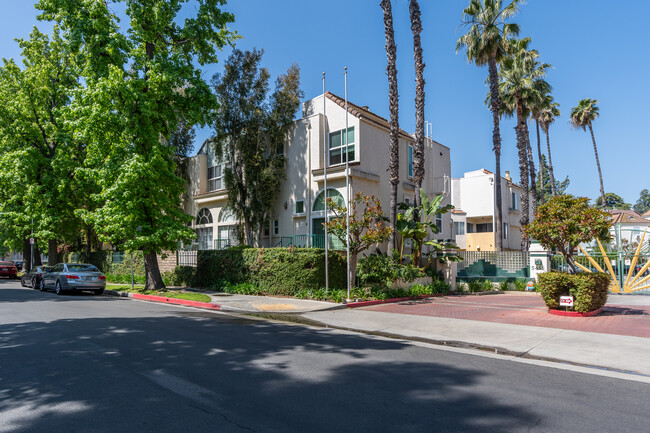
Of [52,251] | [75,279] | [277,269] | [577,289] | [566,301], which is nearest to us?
[566,301]

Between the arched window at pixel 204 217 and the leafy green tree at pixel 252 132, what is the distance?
5.19m

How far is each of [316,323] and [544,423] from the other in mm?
7376

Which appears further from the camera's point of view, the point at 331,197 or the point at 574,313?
the point at 331,197

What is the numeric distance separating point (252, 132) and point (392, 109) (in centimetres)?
831

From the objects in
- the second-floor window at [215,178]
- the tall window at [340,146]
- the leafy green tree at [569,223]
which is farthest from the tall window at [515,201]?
the leafy green tree at [569,223]

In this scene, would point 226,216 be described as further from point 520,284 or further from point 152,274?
point 520,284

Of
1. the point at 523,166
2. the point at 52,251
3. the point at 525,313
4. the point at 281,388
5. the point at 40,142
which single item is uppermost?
the point at 40,142

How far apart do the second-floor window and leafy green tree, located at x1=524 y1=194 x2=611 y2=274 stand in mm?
20124

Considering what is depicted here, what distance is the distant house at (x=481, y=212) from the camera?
36.4m

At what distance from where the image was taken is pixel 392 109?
19.4 m

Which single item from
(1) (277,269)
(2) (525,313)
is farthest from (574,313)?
(1) (277,269)

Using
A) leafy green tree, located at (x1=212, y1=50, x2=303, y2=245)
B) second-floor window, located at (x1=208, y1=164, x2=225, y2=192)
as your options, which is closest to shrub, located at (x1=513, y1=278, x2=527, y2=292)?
leafy green tree, located at (x1=212, y1=50, x2=303, y2=245)

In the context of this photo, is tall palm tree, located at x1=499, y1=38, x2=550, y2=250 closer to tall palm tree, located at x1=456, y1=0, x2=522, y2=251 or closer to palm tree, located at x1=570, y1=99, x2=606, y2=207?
tall palm tree, located at x1=456, y1=0, x2=522, y2=251

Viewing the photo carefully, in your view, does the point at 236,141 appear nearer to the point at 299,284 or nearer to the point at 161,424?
the point at 299,284
